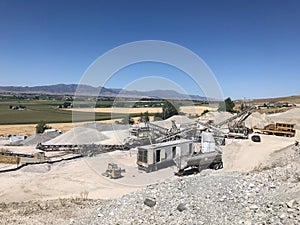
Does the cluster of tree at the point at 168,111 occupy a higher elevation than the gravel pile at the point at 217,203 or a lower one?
higher

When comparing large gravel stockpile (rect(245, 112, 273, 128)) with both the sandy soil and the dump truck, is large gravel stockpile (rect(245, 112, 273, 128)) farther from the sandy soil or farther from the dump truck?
the sandy soil

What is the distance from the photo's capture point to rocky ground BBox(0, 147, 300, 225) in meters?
5.87

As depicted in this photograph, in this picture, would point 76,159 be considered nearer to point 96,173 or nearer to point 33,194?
point 96,173

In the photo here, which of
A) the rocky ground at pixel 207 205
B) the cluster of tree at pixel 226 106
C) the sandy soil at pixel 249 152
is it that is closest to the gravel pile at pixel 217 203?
the rocky ground at pixel 207 205

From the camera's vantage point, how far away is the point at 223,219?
594cm

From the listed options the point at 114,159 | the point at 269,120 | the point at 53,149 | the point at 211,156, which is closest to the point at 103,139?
the point at 53,149

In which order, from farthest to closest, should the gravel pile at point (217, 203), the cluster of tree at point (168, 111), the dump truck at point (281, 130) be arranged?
the cluster of tree at point (168, 111), the dump truck at point (281, 130), the gravel pile at point (217, 203)

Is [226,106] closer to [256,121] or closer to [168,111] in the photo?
[168,111]

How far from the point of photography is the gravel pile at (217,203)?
5.82m

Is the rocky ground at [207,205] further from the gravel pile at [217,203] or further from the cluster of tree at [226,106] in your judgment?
the cluster of tree at [226,106]

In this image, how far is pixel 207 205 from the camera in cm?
669

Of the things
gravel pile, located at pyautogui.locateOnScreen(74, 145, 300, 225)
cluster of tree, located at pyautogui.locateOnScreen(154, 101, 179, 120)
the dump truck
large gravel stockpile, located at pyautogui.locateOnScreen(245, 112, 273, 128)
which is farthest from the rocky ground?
cluster of tree, located at pyautogui.locateOnScreen(154, 101, 179, 120)

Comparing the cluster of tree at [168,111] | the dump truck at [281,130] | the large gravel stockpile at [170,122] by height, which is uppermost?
the cluster of tree at [168,111]

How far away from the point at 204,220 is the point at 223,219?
399 millimetres
